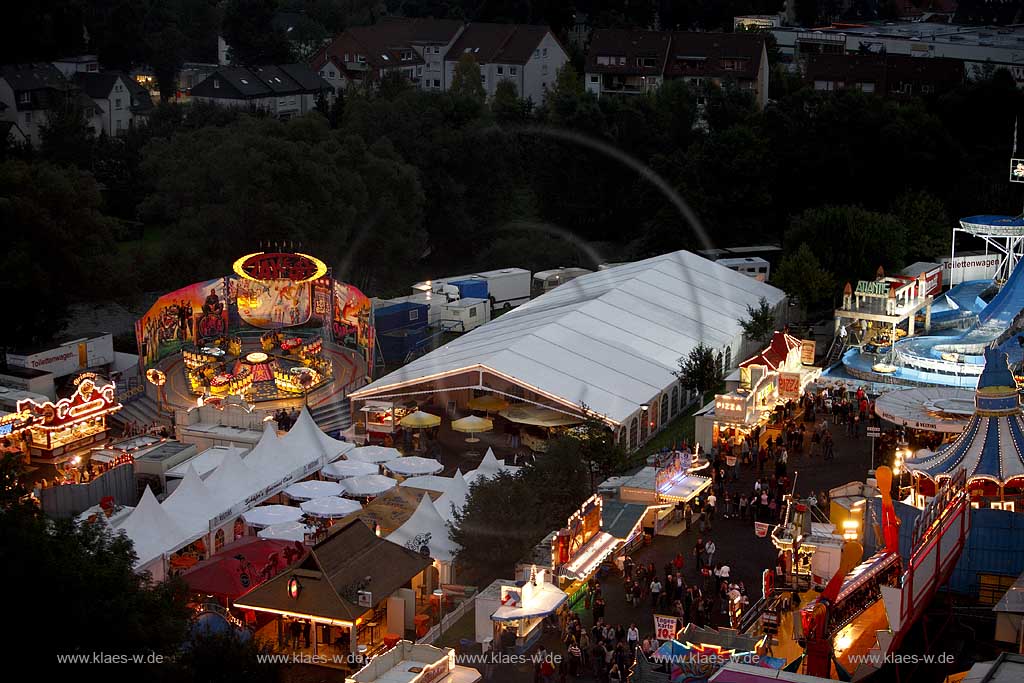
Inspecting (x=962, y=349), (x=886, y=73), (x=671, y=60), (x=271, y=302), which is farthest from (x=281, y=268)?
(x=886, y=73)

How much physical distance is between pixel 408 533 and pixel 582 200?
153ft

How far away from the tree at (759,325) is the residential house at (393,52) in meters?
50.8

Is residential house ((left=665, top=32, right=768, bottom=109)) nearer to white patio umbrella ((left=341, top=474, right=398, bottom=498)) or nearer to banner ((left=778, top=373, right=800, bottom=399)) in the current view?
banner ((left=778, top=373, right=800, bottom=399))

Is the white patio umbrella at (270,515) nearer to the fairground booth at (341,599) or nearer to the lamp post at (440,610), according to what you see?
the fairground booth at (341,599)

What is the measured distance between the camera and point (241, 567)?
28.9 meters

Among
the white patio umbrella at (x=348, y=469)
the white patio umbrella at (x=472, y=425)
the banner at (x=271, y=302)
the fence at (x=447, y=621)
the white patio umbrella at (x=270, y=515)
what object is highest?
the banner at (x=271, y=302)

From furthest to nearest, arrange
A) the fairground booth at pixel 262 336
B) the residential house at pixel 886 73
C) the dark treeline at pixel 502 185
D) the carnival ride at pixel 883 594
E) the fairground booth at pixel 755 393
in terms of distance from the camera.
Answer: the residential house at pixel 886 73, the dark treeline at pixel 502 185, the fairground booth at pixel 262 336, the fairground booth at pixel 755 393, the carnival ride at pixel 883 594

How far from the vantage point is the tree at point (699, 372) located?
41.5m

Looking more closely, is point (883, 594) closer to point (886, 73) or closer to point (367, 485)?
point (367, 485)

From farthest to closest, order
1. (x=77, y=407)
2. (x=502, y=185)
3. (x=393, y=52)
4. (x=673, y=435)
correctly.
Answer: (x=393, y=52)
(x=502, y=185)
(x=673, y=435)
(x=77, y=407)

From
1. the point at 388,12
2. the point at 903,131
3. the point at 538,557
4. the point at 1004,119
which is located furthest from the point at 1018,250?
the point at 388,12

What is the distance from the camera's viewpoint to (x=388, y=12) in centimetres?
12269

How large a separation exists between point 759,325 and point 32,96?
5099 cm

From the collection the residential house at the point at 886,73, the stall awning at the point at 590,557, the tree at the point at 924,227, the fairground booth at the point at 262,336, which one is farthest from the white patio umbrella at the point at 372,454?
the residential house at the point at 886,73
